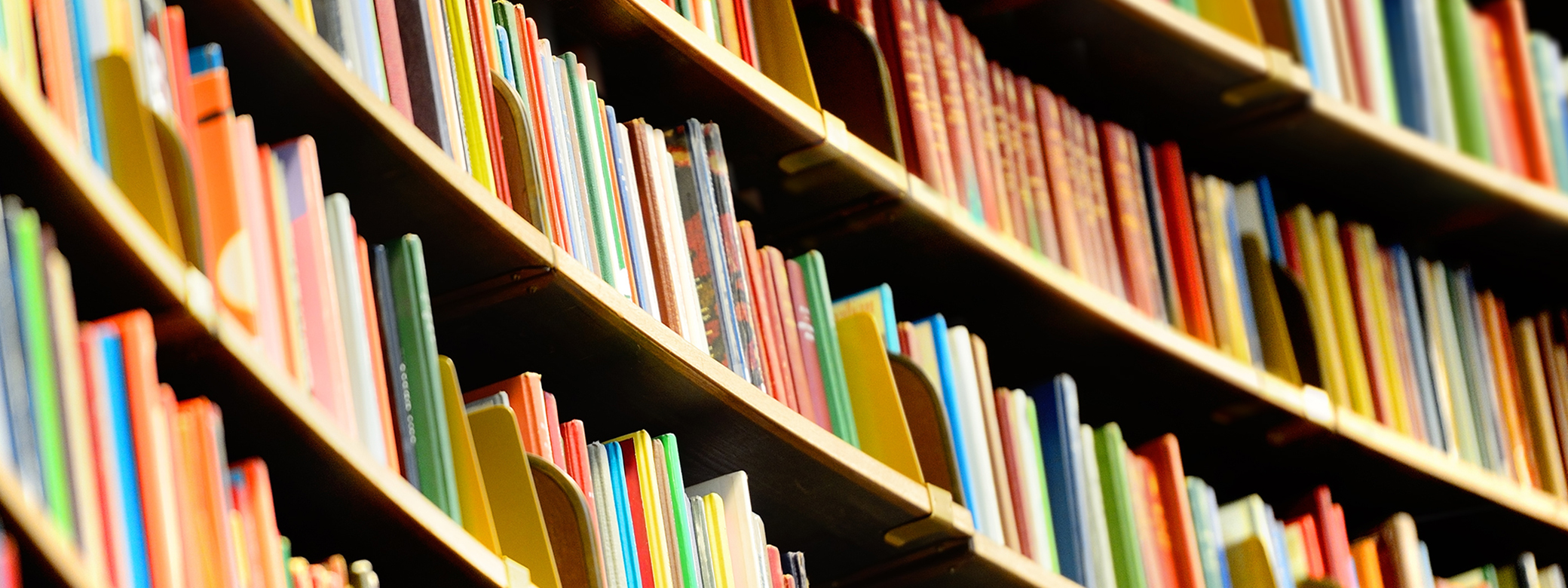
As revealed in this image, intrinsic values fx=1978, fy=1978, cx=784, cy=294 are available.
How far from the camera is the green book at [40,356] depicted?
101cm

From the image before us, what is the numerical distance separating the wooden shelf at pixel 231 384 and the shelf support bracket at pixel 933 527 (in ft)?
1.68

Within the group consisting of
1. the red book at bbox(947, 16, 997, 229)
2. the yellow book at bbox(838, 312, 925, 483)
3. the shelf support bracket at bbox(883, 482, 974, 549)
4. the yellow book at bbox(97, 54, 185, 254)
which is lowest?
the shelf support bracket at bbox(883, 482, 974, 549)

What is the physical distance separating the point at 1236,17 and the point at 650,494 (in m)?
1.05

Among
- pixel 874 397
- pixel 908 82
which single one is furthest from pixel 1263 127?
pixel 874 397

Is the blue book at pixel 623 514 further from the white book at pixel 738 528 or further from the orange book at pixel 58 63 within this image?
the orange book at pixel 58 63

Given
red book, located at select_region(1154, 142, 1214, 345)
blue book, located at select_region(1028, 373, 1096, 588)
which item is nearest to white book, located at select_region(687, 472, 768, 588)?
blue book, located at select_region(1028, 373, 1096, 588)

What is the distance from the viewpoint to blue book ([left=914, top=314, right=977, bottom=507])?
1.79 meters

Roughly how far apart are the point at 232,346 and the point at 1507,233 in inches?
71.4

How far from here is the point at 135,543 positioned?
105 cm

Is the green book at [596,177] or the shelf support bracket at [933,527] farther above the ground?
the green book at [596,177]

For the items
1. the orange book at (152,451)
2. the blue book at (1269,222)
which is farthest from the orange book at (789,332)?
the blue book at (1269,222)

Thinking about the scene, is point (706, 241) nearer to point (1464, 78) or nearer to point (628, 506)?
point (628, 506)

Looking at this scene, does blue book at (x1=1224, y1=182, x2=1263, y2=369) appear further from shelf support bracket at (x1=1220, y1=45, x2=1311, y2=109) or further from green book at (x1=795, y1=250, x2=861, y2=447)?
green book at (x1=795, y1=250, x2=861, y2=447)

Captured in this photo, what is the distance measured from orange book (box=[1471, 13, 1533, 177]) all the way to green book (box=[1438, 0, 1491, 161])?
1cm
